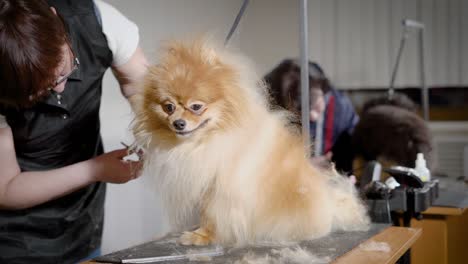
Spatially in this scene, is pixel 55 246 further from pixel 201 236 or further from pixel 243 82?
pixel 243 82

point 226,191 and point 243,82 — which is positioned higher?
point 243,82

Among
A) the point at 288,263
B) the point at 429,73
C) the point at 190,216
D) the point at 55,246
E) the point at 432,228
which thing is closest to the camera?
the point at 288,263

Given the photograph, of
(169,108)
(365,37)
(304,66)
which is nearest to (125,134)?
(304,66)

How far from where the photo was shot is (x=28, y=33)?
3.01 ft

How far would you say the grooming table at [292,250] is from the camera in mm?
871

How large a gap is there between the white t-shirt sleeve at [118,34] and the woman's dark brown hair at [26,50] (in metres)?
0.24

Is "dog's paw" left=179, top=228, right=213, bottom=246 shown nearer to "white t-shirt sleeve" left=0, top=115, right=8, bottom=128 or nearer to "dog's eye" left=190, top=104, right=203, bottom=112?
"dog's eye" left=190, top=104, right=203, bottom=112

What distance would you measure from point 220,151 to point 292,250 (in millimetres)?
195

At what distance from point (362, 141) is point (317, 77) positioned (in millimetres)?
332

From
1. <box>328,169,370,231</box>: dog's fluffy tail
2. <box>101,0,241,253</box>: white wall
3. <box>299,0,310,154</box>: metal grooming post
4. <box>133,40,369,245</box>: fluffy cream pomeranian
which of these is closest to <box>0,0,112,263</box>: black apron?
<box>133,40,369,245</box>: fluffy cream pomeranian

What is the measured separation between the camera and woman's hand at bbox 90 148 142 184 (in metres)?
1.04

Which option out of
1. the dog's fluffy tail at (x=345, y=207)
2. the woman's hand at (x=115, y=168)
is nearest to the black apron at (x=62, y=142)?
the woman's hand at (x=115, y=168)

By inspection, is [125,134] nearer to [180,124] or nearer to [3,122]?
[3,122]

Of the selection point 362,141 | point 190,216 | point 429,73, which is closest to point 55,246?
point 190,216
